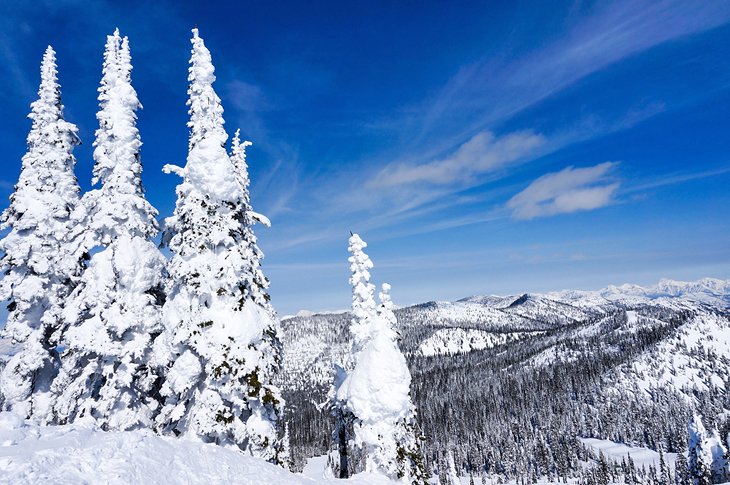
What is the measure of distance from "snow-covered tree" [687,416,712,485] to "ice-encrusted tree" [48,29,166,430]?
104 m

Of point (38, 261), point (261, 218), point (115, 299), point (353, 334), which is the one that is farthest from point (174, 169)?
point (353, 334)

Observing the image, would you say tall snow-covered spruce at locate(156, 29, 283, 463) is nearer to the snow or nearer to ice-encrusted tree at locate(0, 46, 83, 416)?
ice-encrusted tree at locate(0, 46, 83, 416)

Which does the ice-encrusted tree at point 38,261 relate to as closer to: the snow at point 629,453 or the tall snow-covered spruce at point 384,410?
the tall snow-covered spruce at point 384,410

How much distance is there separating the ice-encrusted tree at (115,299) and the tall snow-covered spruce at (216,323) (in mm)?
1789

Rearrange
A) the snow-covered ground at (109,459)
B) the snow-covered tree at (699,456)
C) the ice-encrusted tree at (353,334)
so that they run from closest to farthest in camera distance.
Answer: the snow-covered ground at (109,459), the ice-encrusted tree at (353,334), the snow-covered tree at (699,456)

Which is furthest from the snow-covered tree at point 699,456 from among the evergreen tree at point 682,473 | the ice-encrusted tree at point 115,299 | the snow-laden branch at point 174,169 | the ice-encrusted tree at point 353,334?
the snow-laden branch at point 174,169

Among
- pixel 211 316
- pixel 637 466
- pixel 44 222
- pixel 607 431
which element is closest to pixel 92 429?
pixel 211 316

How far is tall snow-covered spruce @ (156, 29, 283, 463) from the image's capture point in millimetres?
15008

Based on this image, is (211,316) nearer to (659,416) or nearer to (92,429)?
(92,429)

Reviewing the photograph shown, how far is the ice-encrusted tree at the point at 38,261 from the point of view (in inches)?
765

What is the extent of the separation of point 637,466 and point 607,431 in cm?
3523

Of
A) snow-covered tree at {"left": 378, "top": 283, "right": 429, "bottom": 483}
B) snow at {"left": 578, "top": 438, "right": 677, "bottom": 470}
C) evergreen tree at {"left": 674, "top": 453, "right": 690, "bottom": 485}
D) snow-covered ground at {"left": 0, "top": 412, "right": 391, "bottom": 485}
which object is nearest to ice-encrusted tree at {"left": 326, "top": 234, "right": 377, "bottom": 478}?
snow-covered tree at {"left": 378, "top": 283, "right": 429, "bottom": 483}

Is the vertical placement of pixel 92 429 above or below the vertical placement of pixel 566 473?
above

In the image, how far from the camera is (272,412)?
1589cm
